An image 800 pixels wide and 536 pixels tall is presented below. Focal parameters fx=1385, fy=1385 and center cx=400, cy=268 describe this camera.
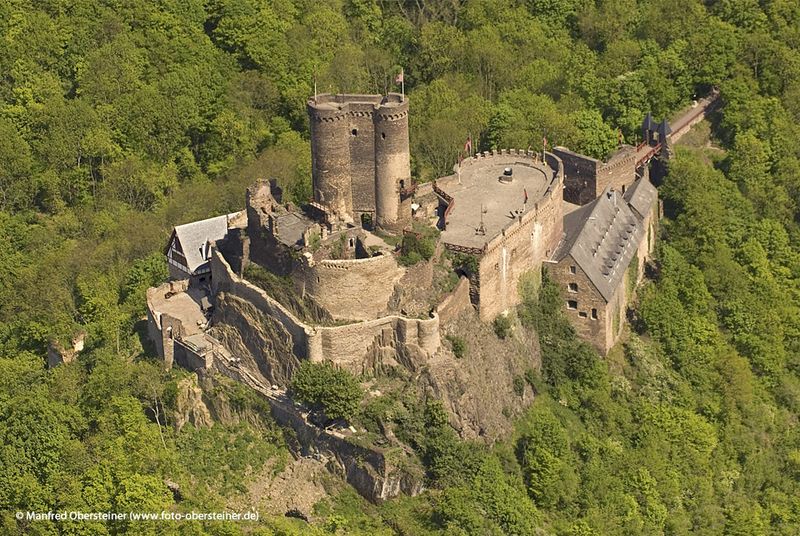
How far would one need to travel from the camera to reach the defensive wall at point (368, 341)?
248ft

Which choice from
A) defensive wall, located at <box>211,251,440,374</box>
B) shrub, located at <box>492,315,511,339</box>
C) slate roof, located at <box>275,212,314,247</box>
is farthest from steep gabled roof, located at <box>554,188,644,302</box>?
slate roof, located at <box>275,212,314,247</box>

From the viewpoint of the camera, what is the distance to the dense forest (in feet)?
257

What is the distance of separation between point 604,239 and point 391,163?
17.6 m

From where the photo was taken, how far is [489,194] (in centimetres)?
8919

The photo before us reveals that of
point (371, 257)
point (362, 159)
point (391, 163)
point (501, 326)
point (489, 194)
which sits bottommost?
point (501, 326)

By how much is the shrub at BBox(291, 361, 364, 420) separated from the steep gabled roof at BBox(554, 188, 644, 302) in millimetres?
19102

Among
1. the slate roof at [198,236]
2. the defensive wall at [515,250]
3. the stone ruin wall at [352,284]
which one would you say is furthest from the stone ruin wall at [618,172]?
the slate roof at [198,236]

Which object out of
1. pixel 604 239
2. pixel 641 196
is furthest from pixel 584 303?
pixel 641 196

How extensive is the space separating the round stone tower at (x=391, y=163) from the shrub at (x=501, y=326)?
319 inches

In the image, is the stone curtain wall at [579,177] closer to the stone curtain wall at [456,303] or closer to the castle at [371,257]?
the castle at [371,257]

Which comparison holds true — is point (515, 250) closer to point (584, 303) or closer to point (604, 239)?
point (584, 303)

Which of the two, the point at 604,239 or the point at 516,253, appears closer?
the point at 516,253

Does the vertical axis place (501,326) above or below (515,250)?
below

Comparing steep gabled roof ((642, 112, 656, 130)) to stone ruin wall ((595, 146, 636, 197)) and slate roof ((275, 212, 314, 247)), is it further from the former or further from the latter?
slate roof ((275, 212, 314, 247))
